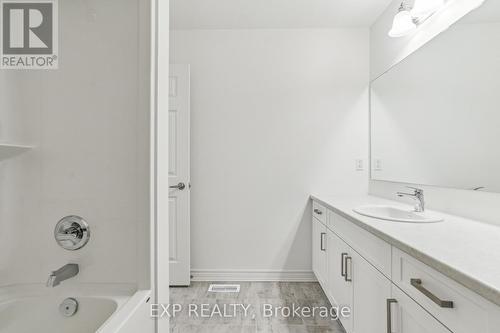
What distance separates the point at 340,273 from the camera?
1.77 meters

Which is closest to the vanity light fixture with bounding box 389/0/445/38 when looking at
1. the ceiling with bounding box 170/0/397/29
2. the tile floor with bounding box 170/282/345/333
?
the ceiling with bounding box 170/0/397/29

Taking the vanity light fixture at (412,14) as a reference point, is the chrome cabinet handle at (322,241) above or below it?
below

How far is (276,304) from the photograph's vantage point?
85.7 inches

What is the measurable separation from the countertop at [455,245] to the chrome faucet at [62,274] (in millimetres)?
1250

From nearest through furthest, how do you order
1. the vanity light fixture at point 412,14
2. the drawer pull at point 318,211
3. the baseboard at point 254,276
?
the vanity light fixture at point 412,14 < the drawer pull at point 318,211 < the baseboard at point 254,276

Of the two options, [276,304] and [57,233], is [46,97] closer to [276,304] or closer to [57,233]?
[57,233]

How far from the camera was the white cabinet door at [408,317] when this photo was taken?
86 cm

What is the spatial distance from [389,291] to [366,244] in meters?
0.26

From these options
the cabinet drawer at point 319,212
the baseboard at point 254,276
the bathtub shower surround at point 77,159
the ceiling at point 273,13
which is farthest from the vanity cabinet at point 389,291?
the ceiling at point 273,13

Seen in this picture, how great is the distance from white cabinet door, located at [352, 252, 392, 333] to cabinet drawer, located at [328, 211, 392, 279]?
38 millimetres

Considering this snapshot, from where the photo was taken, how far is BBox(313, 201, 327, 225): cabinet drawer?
7.26 ft

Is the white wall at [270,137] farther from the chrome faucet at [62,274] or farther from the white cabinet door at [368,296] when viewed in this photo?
the chrome faucet at [62,274]

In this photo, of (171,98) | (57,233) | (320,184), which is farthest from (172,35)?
(57,233)

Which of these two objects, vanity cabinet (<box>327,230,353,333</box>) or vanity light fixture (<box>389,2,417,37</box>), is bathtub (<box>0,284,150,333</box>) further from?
vanity light fixture (<box>389,2,417,37</box>)
